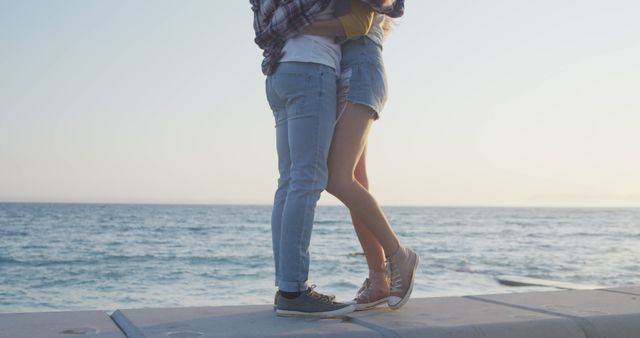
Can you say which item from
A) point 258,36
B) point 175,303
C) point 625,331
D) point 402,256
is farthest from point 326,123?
point 175,303

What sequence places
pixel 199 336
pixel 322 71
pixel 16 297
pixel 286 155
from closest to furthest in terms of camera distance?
pixel 199 336
pixel 322 71
pixel 286 155
pixel 16 297

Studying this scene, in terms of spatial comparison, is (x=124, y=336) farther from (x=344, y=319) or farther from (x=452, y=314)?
(x=452, y=314)

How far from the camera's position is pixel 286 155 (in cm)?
304

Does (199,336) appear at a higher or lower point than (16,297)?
higher

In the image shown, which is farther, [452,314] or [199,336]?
[452,314]

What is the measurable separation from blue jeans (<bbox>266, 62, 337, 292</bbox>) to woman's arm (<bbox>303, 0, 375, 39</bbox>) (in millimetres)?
133

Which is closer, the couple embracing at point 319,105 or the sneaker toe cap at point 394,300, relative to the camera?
the couple embracing at point 319,105

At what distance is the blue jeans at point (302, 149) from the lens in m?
2.80

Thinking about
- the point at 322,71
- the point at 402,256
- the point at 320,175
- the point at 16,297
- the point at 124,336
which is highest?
the point at 322,71

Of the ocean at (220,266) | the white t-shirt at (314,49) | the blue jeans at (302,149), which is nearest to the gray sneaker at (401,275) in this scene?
the blue jeans at (302,149)

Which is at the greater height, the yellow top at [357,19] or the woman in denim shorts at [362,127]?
the yellow top at [357,19]

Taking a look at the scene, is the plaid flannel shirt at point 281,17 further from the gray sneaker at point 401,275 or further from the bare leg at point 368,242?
the gray sneaker at point 401,275

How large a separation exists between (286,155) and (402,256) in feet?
2.10

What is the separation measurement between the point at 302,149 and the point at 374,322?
0.71 m
